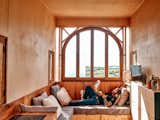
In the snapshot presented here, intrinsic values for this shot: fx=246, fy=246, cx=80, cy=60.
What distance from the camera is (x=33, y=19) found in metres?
4.49

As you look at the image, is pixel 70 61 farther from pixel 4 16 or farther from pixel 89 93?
pixel 4 16

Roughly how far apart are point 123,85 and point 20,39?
13.3 ft

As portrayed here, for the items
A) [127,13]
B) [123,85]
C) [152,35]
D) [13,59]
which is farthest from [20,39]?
[123,85]

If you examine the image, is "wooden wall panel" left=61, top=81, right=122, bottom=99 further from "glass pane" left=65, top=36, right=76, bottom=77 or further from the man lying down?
the man lying down

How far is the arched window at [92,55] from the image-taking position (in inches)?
291

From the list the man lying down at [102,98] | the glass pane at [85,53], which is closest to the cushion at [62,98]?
the man lying down at [102,98]

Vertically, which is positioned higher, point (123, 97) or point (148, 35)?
point (148, 35)

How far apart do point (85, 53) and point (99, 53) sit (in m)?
0.42

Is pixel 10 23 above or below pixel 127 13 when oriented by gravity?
Result: below

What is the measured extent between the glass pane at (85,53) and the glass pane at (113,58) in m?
0.61

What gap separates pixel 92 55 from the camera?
7426mm

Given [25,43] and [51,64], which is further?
[51,64]

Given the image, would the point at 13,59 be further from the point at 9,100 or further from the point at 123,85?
the point at 123,85

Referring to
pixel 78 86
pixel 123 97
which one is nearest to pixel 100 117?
pixel 123 97
